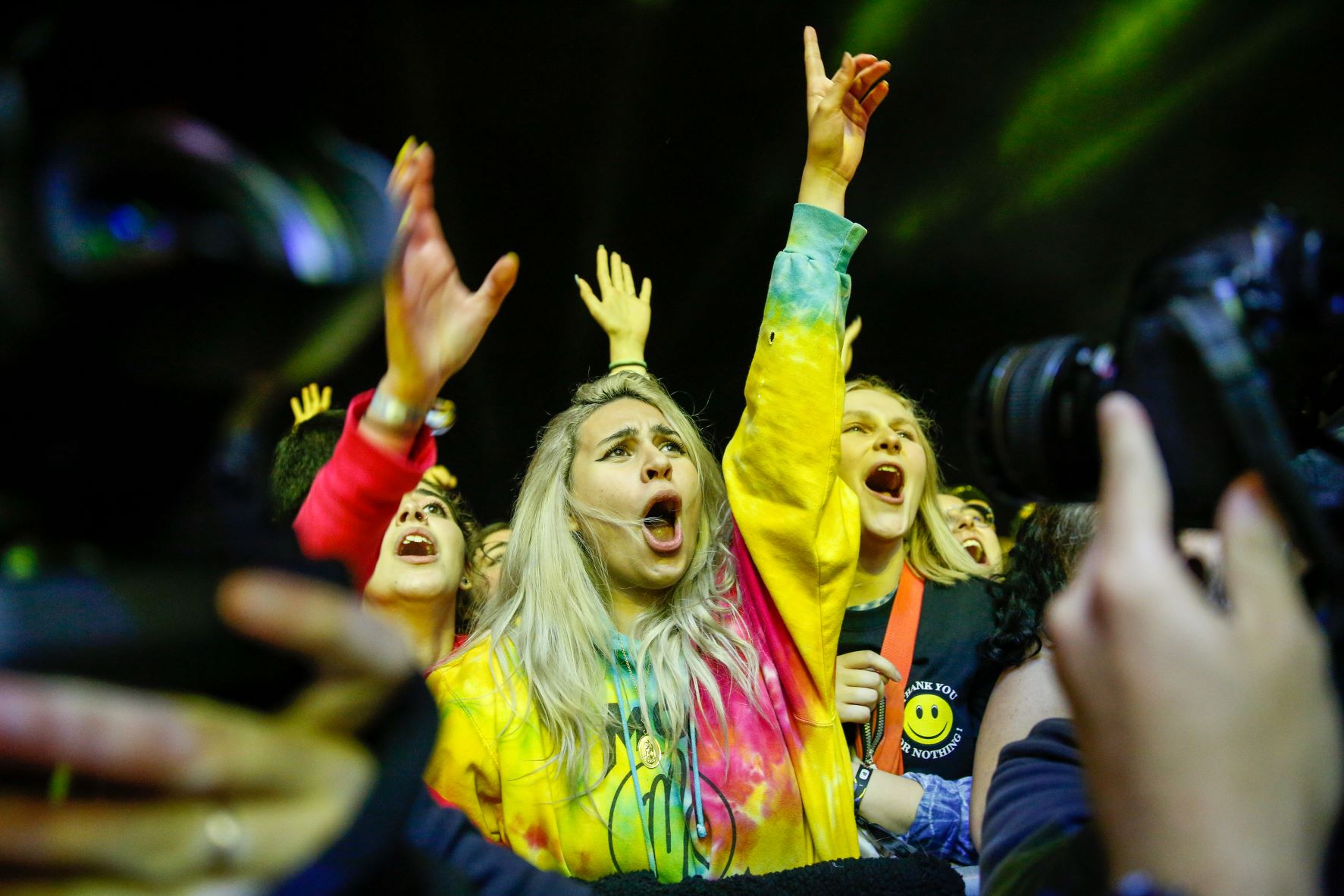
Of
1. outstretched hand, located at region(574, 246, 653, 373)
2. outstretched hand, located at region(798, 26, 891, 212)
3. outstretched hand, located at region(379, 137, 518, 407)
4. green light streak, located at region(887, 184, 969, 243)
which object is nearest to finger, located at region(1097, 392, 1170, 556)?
outstretched hand, located at region(379, 137, 518, 407)

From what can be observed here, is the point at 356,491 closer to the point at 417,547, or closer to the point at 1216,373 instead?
the point at 1216,373

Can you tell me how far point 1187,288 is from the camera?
0.49 m

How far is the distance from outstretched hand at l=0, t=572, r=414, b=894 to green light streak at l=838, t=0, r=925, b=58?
3081 mm

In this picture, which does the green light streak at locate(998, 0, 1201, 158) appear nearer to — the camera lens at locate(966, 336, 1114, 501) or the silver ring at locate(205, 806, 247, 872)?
the camera lens at locate(966, 336, 1114, 501)

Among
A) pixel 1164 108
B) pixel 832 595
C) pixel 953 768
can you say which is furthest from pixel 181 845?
pixel 1164 108

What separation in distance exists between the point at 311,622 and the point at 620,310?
7.06ft

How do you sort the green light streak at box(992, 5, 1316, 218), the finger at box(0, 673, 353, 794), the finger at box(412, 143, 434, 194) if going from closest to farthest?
the finger at box(0, 673, 353, 794) < the finger at box(412, 143, 434, 194) < the green light streak at box(992, 5, 1316, 218)

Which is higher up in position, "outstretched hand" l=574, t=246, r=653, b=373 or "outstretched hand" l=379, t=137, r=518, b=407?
"outstretched hand" l=574, t=246, r=653, b=373

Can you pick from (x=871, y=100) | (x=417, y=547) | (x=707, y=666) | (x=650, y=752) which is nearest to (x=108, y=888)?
(x=650, y=752)

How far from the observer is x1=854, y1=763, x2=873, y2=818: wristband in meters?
1.67

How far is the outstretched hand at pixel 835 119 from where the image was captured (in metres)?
1.62

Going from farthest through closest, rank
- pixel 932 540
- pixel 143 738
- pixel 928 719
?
1. pixel 932 540
2. pixel 928 719
3. pixel 143 738

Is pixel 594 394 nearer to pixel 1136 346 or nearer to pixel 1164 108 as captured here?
pixel 1136 346

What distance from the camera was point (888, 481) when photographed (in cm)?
233
